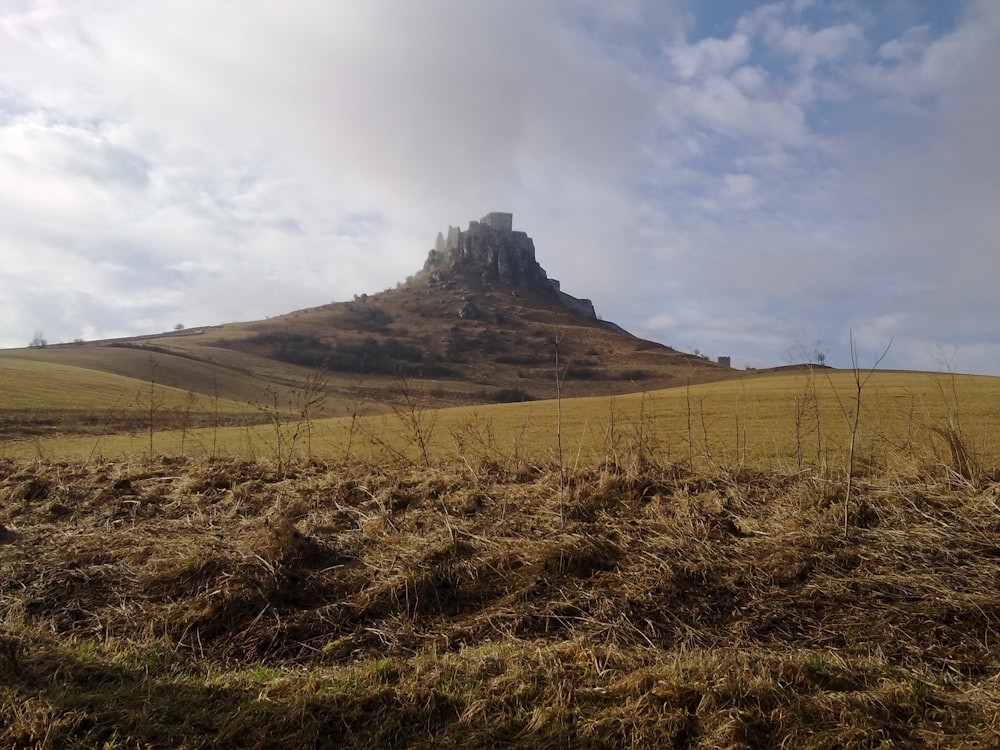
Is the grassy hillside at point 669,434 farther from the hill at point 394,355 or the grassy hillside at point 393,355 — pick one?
the grassy hillside at point 393,355

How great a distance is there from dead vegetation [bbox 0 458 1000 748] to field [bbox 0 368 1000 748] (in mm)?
23

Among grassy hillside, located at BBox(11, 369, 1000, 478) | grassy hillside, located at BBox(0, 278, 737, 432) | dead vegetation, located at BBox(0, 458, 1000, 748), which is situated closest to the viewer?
dead vegetation, located at BBox(0, 458, 1000, 748)

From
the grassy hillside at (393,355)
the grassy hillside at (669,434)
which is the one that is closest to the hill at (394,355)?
the grassy hillside at (393,355)

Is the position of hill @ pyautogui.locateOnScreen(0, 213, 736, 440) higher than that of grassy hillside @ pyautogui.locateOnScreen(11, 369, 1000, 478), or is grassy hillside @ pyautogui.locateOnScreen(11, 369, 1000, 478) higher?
hill @ pyautogui.locateOnScreen(0, 213, 736, 440)

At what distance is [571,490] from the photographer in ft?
26.1

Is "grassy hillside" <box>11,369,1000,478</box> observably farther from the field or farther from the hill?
the hill

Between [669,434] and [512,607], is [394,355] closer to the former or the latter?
[669,434]

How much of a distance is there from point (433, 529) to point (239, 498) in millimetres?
3227

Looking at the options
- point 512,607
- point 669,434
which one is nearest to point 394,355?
point 669,434

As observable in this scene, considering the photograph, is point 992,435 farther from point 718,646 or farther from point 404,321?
point 404,321

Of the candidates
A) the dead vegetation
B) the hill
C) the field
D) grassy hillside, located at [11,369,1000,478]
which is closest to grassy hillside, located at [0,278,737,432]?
the hill

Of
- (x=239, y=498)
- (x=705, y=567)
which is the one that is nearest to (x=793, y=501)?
(x=705, y=567)

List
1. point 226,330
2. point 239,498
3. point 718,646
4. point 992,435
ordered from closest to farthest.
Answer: point 718,646
point 239,498
point 992,435
point 226,330

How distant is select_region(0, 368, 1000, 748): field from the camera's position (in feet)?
11.4
